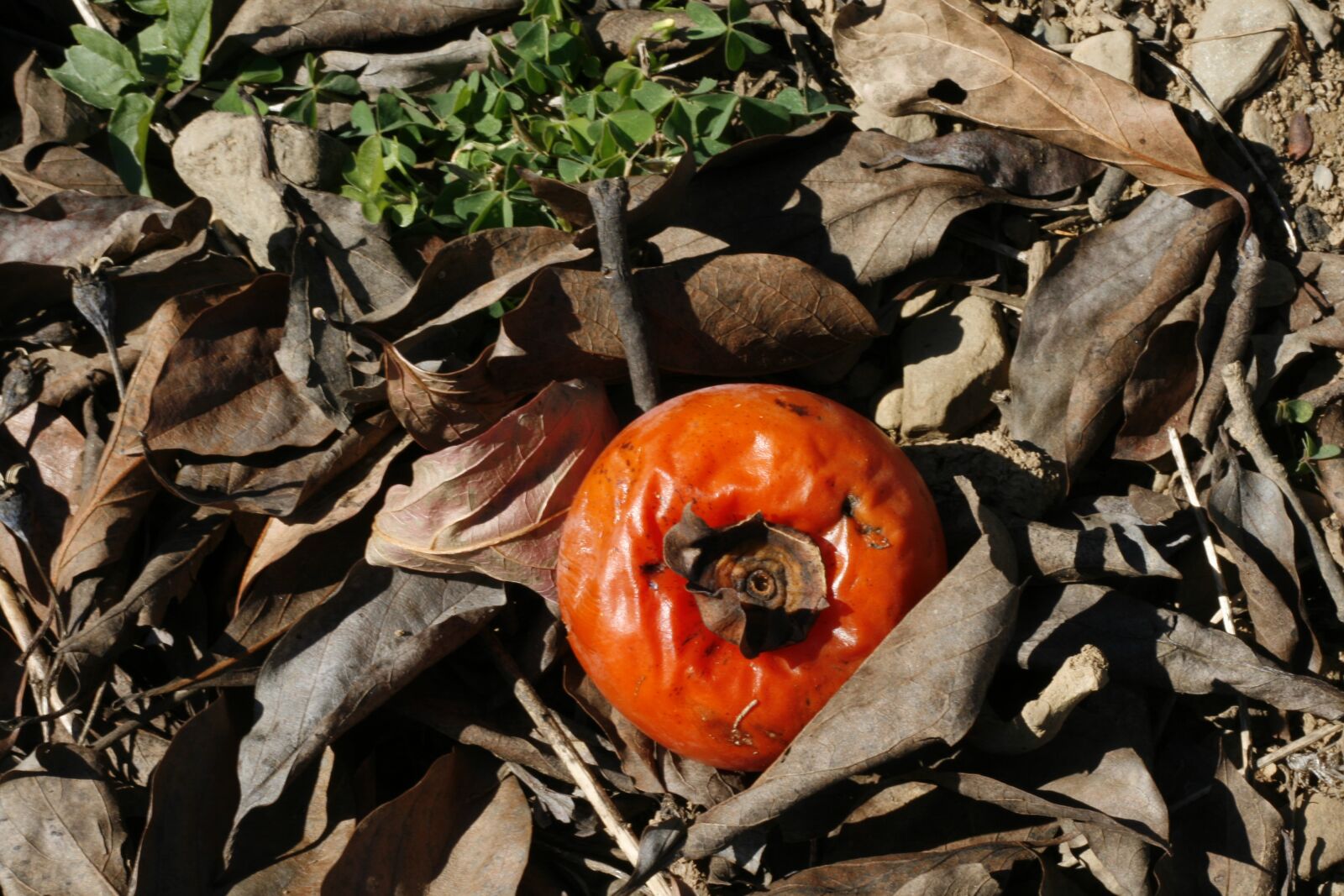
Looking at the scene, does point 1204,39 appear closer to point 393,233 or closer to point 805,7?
point 805,7

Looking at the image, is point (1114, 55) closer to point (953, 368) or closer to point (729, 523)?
point (953, 368)

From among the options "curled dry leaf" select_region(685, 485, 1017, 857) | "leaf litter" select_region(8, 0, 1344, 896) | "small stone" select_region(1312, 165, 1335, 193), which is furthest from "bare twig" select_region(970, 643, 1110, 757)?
"small stone" select_region(1312, 165, 1335, 193)

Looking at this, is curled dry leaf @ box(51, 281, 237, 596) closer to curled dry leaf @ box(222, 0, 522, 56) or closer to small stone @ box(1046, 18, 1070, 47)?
curled dry leaf @ box(222, 0, 522, 56)

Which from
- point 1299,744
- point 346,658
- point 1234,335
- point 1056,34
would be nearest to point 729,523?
point 346,658

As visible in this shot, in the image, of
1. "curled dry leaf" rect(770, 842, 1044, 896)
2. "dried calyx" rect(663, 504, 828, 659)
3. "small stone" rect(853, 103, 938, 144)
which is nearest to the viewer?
"dried calyx" rect(663, 504, 828, 659)

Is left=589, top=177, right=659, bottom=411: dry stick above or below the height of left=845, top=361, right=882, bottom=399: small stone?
above

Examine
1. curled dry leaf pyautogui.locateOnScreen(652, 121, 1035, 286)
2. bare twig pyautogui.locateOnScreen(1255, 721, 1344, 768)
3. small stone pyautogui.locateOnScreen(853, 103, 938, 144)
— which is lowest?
bare twig pyautogui.locateOnScreen(1255, 721, 1344, 768)
